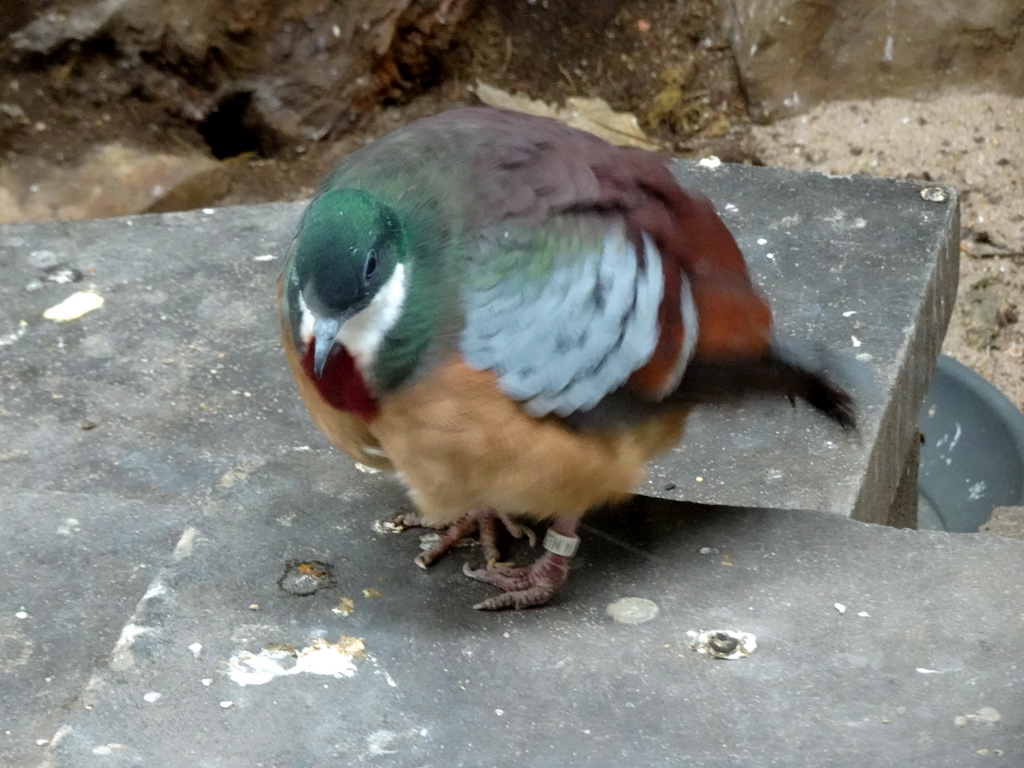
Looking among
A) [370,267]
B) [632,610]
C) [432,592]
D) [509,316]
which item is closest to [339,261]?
[370,267]

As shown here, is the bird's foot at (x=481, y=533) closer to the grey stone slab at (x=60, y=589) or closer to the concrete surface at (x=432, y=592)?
the concrete surface at (x=432, y=592)

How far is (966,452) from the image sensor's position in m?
3.70

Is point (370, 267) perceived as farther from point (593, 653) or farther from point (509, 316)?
point (593, 653)

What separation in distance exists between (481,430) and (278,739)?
468mm

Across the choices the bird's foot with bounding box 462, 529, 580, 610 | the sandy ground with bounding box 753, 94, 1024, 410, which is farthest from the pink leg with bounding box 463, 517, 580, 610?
the sandy ground with bounding box 753, 94, 1024, 410

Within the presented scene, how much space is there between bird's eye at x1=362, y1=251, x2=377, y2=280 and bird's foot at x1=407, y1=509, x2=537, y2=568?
0.50 m

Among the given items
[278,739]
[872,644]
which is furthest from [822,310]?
[278,739]

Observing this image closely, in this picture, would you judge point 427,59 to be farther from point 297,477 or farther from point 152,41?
point 297,477

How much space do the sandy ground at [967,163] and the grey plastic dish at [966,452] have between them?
303 mm

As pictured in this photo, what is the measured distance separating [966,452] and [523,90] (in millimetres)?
2118

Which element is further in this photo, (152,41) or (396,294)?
(152,41)

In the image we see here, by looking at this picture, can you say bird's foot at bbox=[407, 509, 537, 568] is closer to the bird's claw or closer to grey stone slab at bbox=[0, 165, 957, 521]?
the bird's claw

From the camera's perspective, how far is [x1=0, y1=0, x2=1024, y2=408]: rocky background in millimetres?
4164

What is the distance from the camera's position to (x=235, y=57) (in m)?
4.43
